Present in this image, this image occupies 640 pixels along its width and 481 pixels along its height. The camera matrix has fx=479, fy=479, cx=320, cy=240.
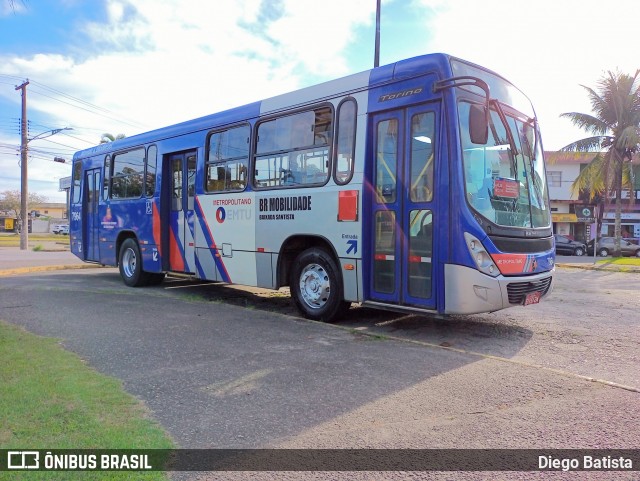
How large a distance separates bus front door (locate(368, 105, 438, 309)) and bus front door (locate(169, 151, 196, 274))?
4438 millimetres

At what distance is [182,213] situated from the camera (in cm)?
968

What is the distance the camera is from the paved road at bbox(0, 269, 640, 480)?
135 inches

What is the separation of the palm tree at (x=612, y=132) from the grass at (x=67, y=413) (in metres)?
26.2

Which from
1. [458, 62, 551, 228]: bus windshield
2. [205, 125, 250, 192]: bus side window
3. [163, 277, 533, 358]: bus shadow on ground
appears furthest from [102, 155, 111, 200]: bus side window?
[458, 62, 551, 228]: bus windshield

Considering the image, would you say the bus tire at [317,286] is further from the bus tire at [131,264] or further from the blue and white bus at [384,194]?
the bus tire at [131,264]

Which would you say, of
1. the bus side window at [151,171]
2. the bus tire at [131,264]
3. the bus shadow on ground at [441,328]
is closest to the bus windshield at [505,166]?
the bus shadow on ground at [441,328]

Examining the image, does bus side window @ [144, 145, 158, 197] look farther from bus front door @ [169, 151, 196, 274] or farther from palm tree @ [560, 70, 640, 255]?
palm tree @ [560, 70, 640, 255]

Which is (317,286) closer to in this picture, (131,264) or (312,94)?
(312,94)

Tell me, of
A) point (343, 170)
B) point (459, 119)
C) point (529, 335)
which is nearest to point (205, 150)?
point (343, 170)

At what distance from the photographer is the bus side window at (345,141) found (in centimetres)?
657

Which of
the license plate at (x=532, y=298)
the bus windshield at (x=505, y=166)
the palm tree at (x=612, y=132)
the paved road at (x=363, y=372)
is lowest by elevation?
the paved road at (x=363, y=372)

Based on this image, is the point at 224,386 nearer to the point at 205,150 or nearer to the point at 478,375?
the point at 478,375

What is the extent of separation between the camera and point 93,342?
18.8 ft

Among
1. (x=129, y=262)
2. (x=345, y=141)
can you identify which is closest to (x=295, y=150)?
(x=345, y=141)
